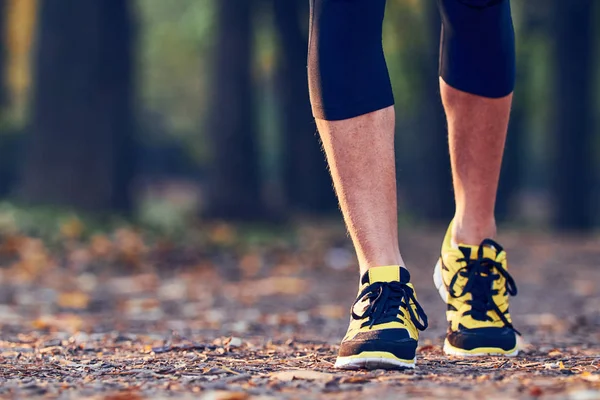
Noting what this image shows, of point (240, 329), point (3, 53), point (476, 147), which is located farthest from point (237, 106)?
point (476, 147)

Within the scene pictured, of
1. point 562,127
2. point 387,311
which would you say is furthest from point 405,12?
point 387,311

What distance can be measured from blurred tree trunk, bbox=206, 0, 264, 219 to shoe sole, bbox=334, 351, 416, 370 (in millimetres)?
10326

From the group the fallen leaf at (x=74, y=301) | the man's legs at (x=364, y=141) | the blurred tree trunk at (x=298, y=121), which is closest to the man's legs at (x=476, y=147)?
the man's legs at (x=364, y=141)

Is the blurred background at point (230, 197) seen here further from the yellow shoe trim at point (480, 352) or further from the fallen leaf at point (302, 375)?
the fallen leaf at point (302, 375)

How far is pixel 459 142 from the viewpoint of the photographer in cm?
320

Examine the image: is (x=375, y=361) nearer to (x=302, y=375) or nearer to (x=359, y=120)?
(x=302, y=375)

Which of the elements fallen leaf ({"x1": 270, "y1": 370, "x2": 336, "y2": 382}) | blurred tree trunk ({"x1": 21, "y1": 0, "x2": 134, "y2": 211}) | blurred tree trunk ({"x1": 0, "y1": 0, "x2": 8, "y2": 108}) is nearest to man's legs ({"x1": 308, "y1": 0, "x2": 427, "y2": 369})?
fallen leaf ({"x1": 270, "y1": 370, "x2": 336, "y2": 382})

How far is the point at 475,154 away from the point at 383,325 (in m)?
0.80

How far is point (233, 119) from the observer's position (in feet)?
43.4

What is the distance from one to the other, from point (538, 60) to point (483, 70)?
1764 centimetres

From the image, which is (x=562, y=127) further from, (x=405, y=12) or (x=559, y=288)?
(x=559, y=288)

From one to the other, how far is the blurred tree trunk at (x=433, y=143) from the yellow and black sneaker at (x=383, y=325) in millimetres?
13056

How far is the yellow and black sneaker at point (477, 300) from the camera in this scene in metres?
2.98

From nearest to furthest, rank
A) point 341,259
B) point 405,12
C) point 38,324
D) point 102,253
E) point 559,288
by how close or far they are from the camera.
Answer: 1. point 38,324
2. point 559,288
3. point 102,253
4. point 341,259
5. point 405,12
